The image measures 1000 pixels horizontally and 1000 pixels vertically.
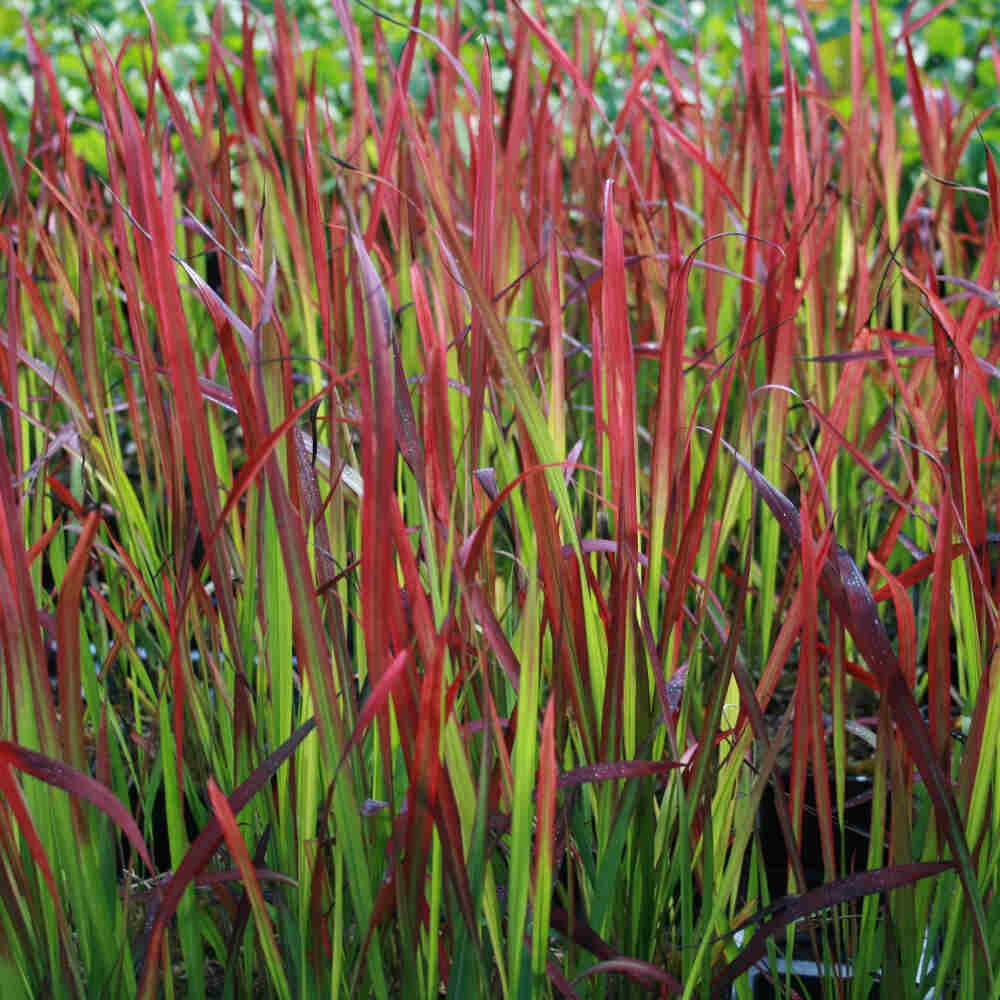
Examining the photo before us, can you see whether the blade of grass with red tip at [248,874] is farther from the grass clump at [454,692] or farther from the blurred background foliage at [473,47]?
the blurred background foliage at [473,47]

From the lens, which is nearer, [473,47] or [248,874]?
[248,874]

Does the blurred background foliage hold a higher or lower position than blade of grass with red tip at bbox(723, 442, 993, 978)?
higher

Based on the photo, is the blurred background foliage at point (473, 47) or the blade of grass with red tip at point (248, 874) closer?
the blade of grass with red tip at point (248, 874)

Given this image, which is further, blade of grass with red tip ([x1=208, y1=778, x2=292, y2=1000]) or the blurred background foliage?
the blurred background foliage

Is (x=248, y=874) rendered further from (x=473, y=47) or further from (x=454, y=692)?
(x=473, y=47)

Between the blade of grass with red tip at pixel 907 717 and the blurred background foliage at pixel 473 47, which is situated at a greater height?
the blurred background foliage at pixel 473 47

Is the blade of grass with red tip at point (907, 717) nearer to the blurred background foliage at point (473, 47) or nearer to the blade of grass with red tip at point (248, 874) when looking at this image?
the blade of grass with red tip at point (248, 874)

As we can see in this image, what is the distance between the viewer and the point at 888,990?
0.61m

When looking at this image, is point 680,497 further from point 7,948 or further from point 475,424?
point 7,948

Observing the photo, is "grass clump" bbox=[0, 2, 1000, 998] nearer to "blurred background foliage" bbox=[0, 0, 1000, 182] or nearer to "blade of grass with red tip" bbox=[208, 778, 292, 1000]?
"blade of grass with red tip" bbox=[208, 778, 292, 1000]

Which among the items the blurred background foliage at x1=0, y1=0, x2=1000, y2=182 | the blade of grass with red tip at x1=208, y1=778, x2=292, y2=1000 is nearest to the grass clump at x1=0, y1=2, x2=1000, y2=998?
the blade of grass with red tip at x1=208, y1=778, x2=292, y2=1000

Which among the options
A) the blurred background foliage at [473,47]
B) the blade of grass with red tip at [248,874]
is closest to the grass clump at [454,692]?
the blade of grass with red tip at [248,874]

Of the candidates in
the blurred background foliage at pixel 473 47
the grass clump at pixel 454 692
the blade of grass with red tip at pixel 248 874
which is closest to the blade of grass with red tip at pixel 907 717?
the grass clump at pixel 454 692

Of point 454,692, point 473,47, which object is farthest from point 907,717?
point 473,47
